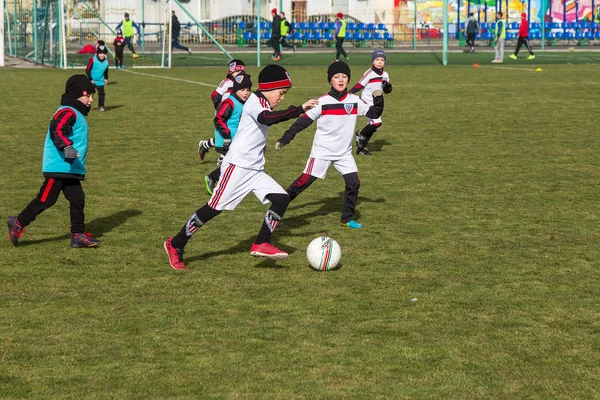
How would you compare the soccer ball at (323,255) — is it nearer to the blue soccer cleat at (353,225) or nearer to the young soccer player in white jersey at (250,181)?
the young soccer player in white jersey at (250,181)

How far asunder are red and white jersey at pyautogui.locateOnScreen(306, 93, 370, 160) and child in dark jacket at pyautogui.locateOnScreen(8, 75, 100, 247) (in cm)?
245

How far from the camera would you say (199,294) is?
7.41 meters

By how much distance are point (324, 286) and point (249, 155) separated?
1.40 m

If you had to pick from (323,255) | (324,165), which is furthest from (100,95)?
(323,255)

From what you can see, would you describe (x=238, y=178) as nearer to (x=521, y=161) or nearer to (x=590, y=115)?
(x=521, y=161)

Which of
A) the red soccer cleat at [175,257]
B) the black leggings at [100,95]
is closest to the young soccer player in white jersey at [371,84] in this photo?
the red soccer cleat at [175,257]

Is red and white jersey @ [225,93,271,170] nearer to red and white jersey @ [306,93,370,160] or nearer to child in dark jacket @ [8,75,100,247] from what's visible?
child in dark jacket @ [8,75,100,247]

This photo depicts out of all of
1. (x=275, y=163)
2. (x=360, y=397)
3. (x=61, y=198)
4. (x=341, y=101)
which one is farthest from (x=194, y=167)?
(x=360, y=397)

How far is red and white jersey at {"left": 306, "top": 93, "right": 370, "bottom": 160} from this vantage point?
32.1 feet

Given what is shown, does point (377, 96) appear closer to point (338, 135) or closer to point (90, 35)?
point (338, 135)

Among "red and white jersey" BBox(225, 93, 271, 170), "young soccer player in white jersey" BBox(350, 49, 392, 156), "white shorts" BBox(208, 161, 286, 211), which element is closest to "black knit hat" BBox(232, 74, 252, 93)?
"red and white jersey" BBox(225, 93, 271, 170)

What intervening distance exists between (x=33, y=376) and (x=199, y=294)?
200 cm

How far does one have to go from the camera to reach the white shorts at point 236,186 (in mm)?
8141

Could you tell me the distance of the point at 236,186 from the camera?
8172 mm
